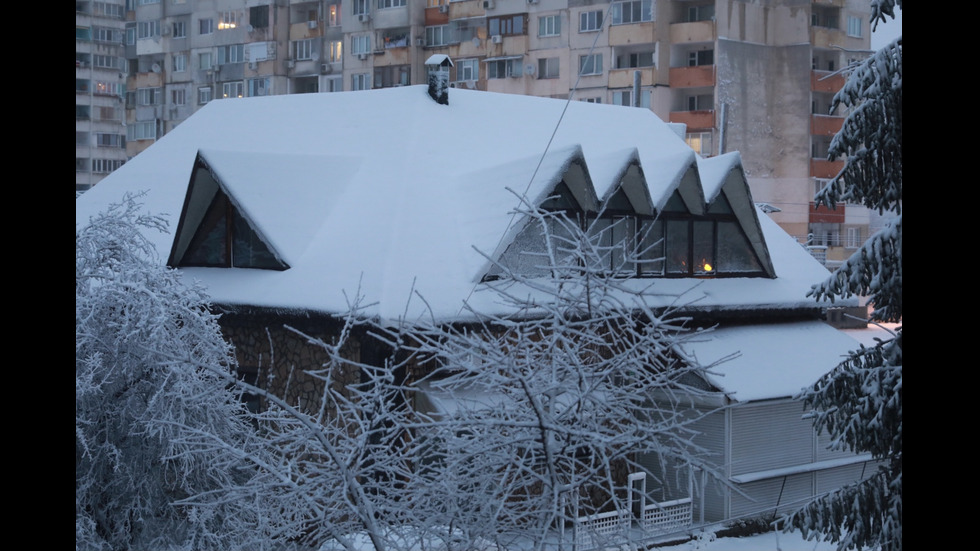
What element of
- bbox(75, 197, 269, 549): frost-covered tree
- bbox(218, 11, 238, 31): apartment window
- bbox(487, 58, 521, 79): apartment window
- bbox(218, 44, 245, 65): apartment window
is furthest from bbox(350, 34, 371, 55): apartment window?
bbox(75, 197, 269, 549): frost-covered tree

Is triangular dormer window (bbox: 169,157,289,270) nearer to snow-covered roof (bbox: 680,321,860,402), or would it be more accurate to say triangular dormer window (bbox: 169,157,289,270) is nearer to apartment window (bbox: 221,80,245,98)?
snow-covered roof (bbox: 680,321,860,402)

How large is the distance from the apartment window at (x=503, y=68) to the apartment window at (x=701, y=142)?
199 inches

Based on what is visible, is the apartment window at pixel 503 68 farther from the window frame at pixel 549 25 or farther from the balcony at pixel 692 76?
the balcony at pixel 692 76

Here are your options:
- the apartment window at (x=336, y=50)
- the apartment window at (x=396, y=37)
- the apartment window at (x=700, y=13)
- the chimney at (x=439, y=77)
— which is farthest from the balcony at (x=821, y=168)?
the chimney at (x=439, y=77)

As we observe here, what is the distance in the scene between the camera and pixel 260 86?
1053 inches

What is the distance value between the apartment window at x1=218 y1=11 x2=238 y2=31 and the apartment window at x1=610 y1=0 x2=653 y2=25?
1002 cm

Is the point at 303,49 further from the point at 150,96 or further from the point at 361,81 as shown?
the point at 150,96

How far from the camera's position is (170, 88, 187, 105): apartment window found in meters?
30.3

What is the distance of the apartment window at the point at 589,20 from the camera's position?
29.2 m

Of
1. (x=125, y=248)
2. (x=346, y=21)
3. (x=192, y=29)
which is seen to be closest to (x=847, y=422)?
(x=125, y=248)
